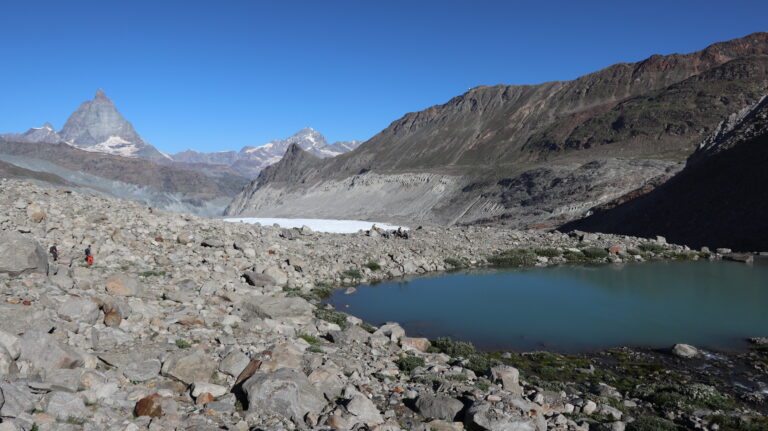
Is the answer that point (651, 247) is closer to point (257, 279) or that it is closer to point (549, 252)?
point (549, 252)

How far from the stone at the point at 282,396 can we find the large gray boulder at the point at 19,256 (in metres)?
9.74

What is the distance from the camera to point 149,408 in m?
7.86

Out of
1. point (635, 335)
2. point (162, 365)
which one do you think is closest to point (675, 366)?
point (635, 335)

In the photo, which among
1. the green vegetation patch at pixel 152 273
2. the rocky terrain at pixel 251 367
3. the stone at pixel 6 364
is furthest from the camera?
the green vegetation patch at pixel 152 273

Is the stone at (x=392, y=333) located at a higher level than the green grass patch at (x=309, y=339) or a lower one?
lower

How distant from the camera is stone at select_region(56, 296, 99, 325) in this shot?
11086 millimetres

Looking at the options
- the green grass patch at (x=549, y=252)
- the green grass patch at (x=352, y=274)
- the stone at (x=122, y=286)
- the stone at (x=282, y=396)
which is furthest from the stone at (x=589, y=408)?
the green grass patch at (x=549, y=252)

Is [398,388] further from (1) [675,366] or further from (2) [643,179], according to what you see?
(2) [643,179]

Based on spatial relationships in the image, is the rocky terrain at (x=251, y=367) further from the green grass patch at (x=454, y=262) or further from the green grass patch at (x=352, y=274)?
the green grass patch at (x=454, y=262)

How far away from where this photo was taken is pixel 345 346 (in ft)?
43.9

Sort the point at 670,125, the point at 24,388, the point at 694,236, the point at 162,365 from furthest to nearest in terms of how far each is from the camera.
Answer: the point at 670,125, the point at 694,236, the point at 162,365, the point at 24,388

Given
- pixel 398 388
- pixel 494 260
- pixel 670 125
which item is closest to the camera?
pixel 398 388

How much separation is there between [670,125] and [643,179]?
35370 mm

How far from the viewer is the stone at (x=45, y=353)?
320 inches
